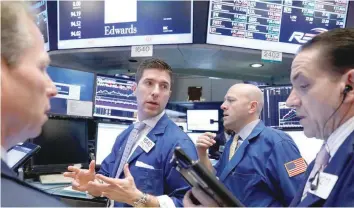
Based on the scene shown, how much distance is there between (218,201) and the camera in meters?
0.67

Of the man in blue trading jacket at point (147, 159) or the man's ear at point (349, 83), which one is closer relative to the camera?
the man's ear at point (349, 83)

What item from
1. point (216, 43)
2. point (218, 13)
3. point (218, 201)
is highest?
point (218, 13)

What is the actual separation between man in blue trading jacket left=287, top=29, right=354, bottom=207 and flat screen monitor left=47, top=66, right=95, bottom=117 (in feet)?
6.14

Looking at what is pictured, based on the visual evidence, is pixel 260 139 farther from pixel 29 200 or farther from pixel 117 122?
pixel 29 200

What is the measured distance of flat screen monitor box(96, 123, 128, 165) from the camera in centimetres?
248

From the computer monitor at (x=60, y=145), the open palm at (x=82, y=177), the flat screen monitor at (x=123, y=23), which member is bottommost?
the computer monitor at (x=60, y=145)

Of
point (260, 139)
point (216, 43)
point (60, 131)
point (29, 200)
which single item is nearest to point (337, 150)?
point (29, 200)

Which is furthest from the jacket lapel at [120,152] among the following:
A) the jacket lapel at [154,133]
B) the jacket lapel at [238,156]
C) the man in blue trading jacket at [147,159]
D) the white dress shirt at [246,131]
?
the white dress shirt at [246,131]

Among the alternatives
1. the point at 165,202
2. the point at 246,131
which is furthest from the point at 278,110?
the point at 165,202

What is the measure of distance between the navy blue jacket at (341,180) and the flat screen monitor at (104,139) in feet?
6.02

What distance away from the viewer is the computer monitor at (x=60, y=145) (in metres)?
2.23

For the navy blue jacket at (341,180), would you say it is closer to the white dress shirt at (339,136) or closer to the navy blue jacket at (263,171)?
the white dress shirt at (339,136)

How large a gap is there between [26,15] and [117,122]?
1943 millimetres

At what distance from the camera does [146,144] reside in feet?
5.14
